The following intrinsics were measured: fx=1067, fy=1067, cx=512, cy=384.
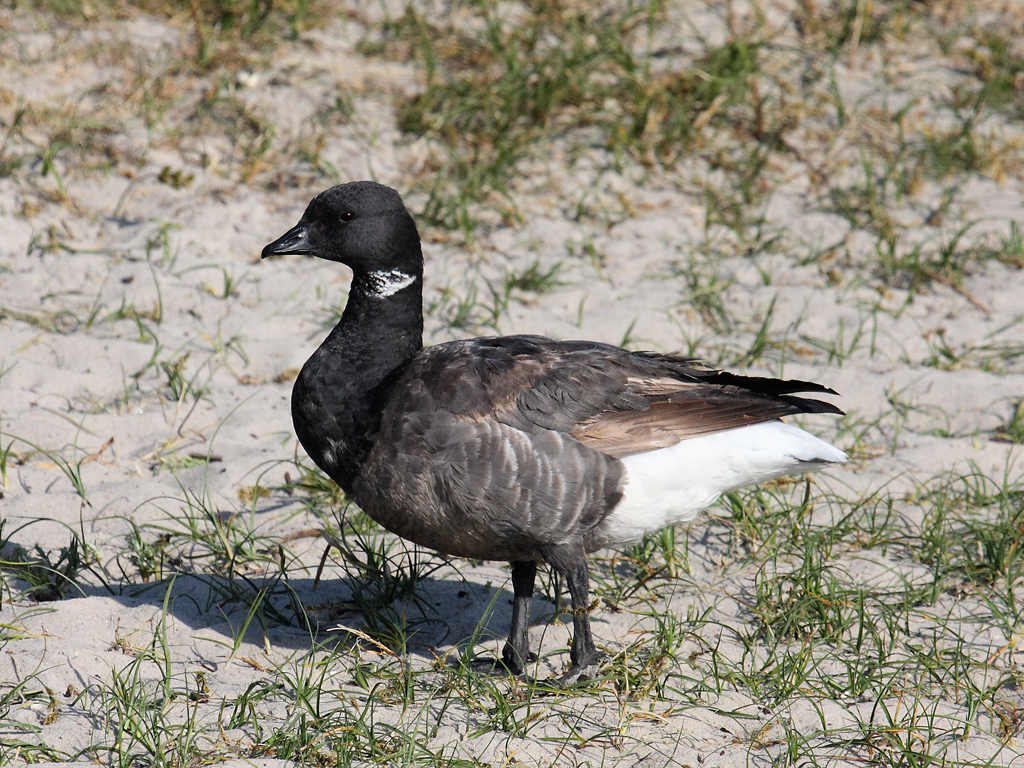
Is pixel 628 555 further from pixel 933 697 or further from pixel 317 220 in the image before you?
pixel 317 220

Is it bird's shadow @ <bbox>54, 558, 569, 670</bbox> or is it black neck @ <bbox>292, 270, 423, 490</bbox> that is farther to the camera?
bird's shadow @ <bbox>54, 558, 569, 670</bbox>

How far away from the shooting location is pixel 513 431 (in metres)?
3.91

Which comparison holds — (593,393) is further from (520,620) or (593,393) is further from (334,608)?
(334,608)

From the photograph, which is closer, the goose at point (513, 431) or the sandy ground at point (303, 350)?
the sandy ground at point (303, 350)

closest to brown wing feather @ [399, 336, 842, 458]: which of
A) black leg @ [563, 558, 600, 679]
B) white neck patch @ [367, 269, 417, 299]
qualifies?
white neck patch @ [367, 269, 417, 299]

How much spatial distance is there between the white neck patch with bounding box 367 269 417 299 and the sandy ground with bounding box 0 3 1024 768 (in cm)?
113

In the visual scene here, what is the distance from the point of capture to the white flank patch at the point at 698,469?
13.1ft

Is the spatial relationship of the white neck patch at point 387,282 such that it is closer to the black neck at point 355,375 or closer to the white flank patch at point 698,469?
the black neck at point 355,375

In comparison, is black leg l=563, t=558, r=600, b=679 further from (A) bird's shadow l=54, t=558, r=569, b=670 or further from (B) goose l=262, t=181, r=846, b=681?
(A) bird's shadow l=54, t=558, r=569, b=670

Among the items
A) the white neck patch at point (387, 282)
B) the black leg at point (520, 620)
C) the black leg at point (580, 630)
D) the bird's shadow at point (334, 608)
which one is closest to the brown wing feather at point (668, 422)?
the black leg at point (580, 630)

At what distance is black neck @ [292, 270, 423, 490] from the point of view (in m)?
4.03

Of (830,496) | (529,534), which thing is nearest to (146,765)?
(529,534)

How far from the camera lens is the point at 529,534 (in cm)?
388

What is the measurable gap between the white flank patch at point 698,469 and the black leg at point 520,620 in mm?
383
